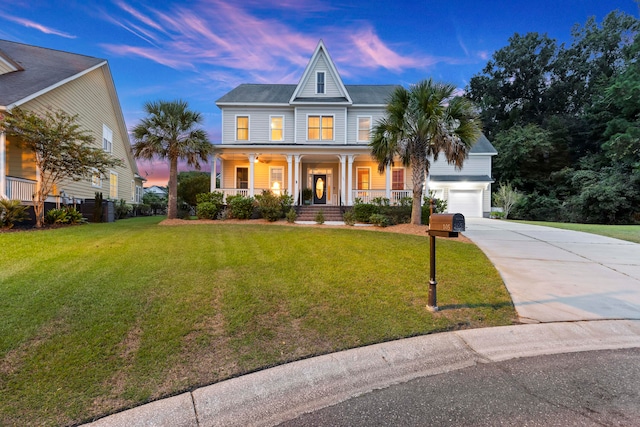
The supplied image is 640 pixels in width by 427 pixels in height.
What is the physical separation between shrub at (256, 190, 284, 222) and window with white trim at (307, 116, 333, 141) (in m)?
5.94

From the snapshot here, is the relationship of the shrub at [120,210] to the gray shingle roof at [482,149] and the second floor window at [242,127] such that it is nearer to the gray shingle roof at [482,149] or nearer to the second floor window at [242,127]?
the second floor window at [242,127]

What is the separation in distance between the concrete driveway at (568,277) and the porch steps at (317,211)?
761 cm

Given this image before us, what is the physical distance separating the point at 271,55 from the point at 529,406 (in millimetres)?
23261

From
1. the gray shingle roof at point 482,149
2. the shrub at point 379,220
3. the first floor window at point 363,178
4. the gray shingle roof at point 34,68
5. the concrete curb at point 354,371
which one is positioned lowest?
the concrete curb at point 354,371

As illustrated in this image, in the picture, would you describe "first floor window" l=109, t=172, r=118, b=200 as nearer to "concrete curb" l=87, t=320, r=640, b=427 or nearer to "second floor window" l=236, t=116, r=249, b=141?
"second floor window" l=236, t=116, r=249, b=141

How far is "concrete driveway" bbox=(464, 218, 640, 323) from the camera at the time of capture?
147 inches

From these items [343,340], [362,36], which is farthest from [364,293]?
[362,36]

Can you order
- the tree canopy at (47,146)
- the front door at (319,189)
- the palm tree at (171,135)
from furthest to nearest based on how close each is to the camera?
the front door at (319,189) < the palm tree at (171,135) < the tree canopy at (47,146)

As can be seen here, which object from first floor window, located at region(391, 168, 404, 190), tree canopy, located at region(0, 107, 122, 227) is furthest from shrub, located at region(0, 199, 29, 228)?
first floor window, located at region(391, 168, 404, 190)

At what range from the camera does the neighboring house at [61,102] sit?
10.8 meters

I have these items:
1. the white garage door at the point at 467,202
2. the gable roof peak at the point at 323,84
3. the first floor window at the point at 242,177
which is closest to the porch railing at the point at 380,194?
the gable roof peak at the point at 323,84

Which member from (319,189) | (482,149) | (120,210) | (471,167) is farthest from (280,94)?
(482,149)

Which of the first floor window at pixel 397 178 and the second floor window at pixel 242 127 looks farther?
the first floor window at pixel 397 178

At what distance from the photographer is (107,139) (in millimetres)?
17859
